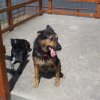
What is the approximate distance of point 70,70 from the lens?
3.46 meters

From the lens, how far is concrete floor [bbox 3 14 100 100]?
9.05 ft

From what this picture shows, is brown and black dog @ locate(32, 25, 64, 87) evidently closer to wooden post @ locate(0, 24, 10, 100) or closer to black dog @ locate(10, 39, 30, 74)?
wooden post @ locate(0, 24, 10, 100)

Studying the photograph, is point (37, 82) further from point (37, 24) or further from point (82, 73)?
point (37, 24)

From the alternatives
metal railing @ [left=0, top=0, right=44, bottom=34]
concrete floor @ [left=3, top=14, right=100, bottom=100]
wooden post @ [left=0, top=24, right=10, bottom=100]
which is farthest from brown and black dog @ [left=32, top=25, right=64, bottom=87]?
metal railing @ [left=0, top=0, right=44, bottom=34]

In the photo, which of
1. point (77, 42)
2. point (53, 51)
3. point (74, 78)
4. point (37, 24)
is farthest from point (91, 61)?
point (37, 24)

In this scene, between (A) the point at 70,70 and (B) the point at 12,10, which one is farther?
(B) the point at 12,10

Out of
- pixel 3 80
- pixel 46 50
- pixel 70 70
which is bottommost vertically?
pixel 70 70

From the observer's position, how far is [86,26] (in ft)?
21.4

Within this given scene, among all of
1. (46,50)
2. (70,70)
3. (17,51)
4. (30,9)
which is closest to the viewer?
(46,50)

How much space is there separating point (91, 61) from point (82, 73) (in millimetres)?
634

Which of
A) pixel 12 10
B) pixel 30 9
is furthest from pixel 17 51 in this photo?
pixel 30 9

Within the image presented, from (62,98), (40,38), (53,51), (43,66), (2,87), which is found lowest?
(62,98)

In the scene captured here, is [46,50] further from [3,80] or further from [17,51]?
[17,51]

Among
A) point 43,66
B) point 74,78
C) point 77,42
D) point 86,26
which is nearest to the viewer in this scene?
point 43,66
